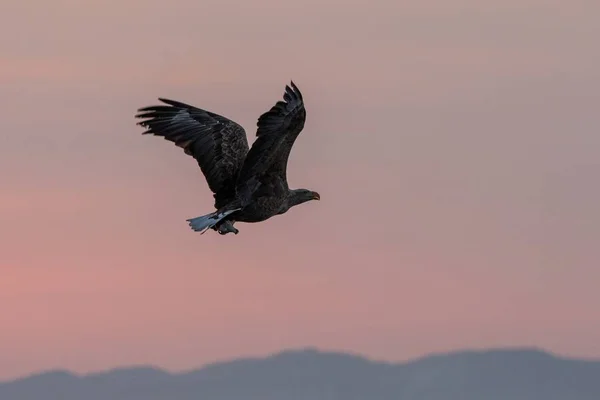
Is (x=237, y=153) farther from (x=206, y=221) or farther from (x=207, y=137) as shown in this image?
(x=206, y=221)

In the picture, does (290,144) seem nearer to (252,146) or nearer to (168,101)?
(252,146)

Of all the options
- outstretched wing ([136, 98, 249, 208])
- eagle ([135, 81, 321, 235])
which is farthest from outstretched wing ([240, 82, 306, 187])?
outstretched wing ([136, 98, 249, 208])

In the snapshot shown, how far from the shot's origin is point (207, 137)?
126ft

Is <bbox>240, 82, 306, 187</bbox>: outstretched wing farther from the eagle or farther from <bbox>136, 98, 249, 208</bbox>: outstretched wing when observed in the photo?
<bbox>136, 98, 249, 208</bbox>: outstretched wing

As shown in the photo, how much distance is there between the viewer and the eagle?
3553cm

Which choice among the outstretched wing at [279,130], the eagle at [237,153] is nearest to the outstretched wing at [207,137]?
the eagle at [237,153]

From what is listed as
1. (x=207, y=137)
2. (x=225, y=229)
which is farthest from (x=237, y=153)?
(x=225, y=229)

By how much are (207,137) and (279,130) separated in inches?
124

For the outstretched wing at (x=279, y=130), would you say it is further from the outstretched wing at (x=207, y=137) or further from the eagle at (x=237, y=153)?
the outstretched wing at (x=207, y=137)

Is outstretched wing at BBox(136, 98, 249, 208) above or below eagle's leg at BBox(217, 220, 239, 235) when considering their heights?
above

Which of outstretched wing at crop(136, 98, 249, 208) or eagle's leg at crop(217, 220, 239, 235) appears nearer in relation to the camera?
eagle's leg at crop(217, 220, 239, 235)

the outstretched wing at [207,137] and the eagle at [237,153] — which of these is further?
the outstretched wing at [207,137]

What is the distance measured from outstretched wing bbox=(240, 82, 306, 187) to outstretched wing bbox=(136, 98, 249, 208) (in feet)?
4.51

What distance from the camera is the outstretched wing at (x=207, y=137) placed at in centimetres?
3788
